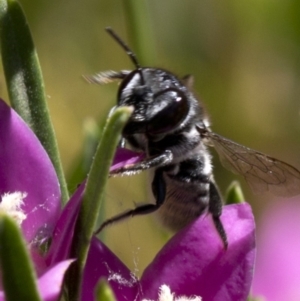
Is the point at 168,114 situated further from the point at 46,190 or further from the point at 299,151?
the point at 299,151

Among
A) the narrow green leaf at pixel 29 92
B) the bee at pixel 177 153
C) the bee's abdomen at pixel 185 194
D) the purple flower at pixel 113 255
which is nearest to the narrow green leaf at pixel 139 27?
the bee at pixel 177 153

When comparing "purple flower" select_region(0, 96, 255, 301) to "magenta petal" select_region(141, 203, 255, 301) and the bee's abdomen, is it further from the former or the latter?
the bee's abdomen

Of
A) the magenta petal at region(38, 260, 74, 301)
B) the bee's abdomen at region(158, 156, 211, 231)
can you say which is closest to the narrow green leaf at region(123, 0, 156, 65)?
the bee's abdomen at region(158, 156, 211, 231)

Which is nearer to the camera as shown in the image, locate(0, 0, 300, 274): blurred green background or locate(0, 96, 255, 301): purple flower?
locate(0, 96, 255, 301): purple flower

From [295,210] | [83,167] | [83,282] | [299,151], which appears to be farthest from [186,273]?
[299,151]

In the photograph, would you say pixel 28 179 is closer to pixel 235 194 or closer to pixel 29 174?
pixel 29 174

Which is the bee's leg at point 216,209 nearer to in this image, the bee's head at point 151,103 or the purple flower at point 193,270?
the purple flower at point 193,270

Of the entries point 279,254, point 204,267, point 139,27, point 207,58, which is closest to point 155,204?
point 204,267
